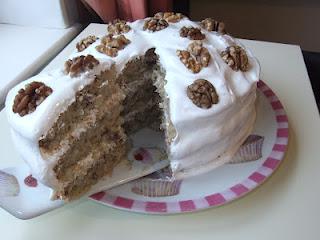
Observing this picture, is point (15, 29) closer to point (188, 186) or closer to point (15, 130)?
point (15, 130)

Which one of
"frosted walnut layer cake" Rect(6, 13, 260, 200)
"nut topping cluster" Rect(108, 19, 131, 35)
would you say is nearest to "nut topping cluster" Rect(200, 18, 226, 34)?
"frosted walnut layer cake" Rect(6, 13, 260, 200)

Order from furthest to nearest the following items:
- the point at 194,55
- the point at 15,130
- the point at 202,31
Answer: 1. the point at 202,31
2. the point at 194,55
3. the point at 15,130

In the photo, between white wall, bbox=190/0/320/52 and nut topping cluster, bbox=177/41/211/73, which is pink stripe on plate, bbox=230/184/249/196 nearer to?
nut topping cluster, bbox=177/41/211/73

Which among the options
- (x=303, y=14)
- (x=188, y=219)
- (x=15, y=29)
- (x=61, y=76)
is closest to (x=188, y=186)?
(x=188, y=219)

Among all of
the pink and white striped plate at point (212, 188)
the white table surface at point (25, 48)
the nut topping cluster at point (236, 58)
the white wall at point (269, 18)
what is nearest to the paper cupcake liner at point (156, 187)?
the pink and white striped plate at point (212, 188)

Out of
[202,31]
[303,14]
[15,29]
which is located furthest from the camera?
[303,14]

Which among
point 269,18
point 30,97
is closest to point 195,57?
point 30,97
